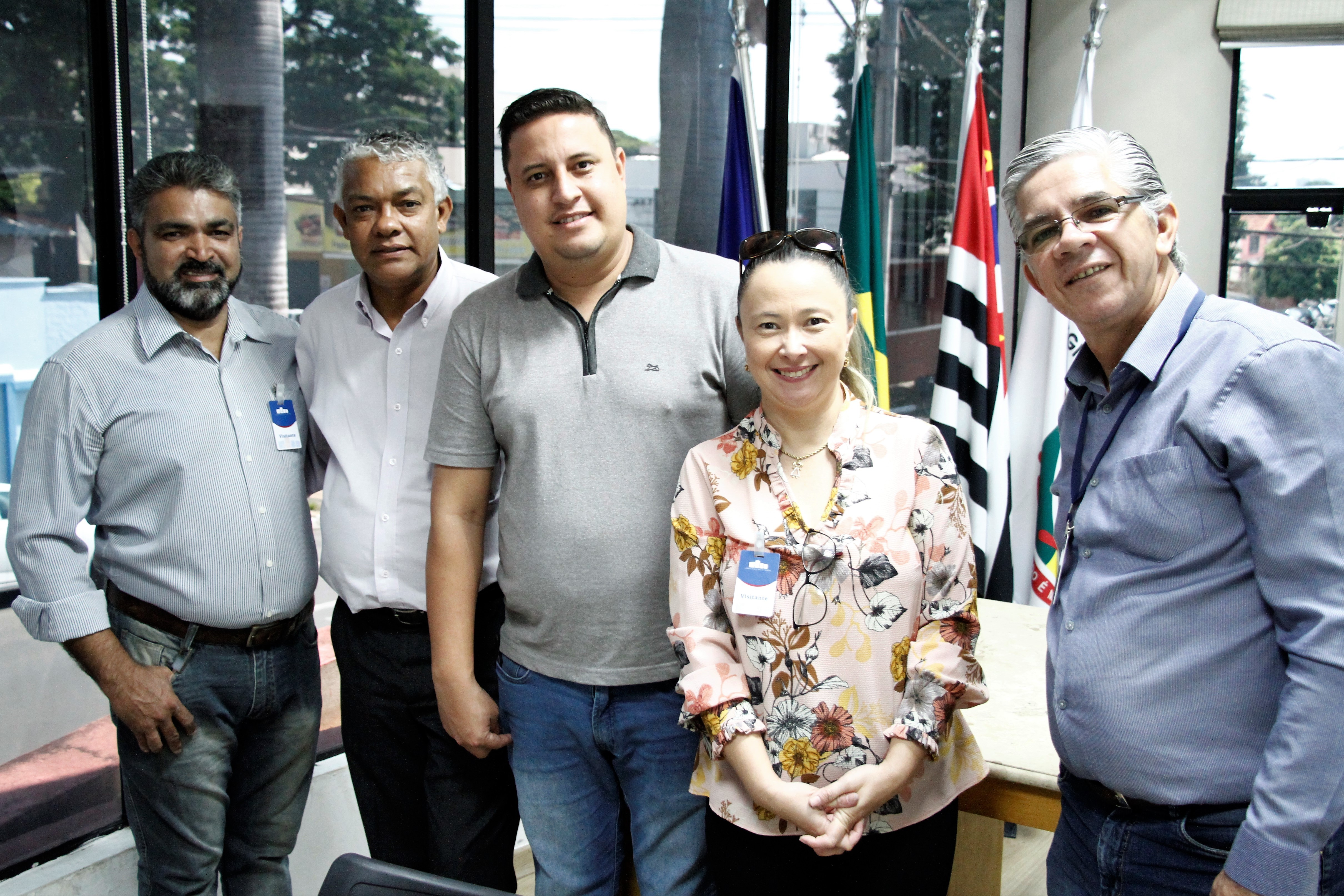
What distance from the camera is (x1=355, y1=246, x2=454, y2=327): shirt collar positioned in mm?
1998

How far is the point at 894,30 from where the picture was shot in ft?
12.7

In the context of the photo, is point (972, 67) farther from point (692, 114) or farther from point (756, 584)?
point (756, 584)

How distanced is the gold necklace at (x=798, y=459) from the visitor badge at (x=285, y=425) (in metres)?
1.08

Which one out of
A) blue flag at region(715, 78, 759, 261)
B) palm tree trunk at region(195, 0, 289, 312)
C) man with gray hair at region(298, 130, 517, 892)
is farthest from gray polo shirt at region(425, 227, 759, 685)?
blue flag at region(715, 78, 759, 261)

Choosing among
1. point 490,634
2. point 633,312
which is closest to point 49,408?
point 490,634

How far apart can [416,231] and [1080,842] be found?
61.0 inches

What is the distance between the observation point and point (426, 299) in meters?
2.00

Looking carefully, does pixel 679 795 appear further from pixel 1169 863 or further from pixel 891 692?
pixel 1169 863

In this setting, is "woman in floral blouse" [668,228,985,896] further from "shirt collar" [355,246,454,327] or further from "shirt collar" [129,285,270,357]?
"shirt collar" [129,285,270,357]

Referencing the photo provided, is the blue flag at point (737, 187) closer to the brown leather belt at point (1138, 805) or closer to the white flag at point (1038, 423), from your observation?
the white flag at point (1038, 423)

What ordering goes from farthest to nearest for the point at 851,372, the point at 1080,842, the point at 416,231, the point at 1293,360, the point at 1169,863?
1. the point at 416,231
2. the point at 851,372
3. the point at 1080,842
4. the point at 1169,863
5. the point at 1293,360

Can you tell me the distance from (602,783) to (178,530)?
93 cm

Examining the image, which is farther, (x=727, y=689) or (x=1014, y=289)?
(x=1014, y=289)

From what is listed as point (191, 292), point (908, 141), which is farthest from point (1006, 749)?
point (908, 141)
